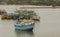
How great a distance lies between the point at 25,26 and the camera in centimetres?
1147

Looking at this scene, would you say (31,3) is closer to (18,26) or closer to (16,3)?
(16,3)

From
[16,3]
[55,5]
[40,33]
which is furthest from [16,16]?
[16,3]

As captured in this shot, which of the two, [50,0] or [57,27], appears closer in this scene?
[57,27]

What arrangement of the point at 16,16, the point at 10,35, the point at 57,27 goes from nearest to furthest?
the point at 10,35 → the point at 57,27 → the point at 16,16

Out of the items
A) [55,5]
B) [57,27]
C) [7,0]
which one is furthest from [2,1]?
[57,27]

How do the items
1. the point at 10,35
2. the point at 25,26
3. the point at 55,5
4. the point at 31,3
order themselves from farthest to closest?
the point at 31,3
the point at 55,5
the point at 25,26
the point at 10,35

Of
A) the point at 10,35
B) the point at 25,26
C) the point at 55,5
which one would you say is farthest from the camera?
the point at 55,5

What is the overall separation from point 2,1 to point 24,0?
2.23 meters

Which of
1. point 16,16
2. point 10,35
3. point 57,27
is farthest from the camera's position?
point 16,16

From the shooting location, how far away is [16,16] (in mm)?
15719

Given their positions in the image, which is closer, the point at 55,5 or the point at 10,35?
the point at 10,35

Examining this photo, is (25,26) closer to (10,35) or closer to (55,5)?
(10,35)

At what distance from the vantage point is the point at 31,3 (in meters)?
25.9

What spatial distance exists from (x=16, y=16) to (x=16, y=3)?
10445 mm
